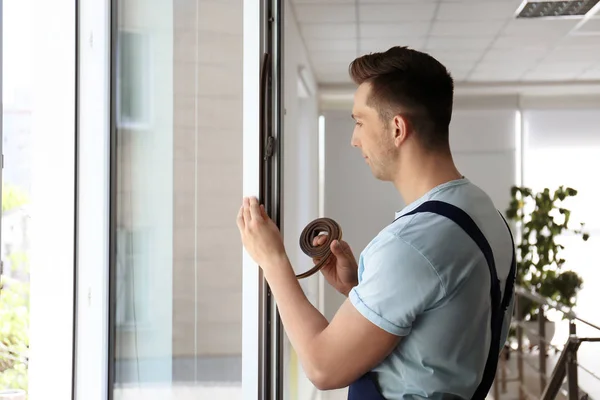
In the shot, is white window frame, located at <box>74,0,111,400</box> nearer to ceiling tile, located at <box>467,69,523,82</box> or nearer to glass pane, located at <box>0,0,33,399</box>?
glass pane, located at <box>0,0,33,399</box>

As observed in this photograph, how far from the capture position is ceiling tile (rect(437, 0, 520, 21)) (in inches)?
163

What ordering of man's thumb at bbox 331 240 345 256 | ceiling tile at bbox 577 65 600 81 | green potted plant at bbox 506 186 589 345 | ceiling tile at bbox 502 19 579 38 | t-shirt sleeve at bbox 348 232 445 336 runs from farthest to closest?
ceiling tile at bbox 577 65 600 81, green potted plant at bbox 506 186 589 345, ceiling tile at bbox 502 19 579 38, man's thumb at bbox 331 240 345 256, t-shirt sleeve at bbox 348 232 445 336

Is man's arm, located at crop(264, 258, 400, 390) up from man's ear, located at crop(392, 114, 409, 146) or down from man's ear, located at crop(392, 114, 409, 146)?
down

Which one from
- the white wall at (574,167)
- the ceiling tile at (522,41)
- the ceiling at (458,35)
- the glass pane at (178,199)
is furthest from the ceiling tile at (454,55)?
the glass pane at (178,199)

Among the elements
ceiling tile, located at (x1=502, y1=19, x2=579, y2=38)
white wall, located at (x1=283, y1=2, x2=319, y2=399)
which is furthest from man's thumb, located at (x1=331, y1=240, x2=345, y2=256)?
ceiling tile, located at (x1=502, y1=19, x2=579, y2=38)

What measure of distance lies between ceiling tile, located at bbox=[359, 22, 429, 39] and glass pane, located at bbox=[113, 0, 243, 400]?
9.22ft

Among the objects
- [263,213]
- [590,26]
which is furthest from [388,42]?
[263,213]

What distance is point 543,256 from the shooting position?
600 centimetres

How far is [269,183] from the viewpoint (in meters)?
1.63

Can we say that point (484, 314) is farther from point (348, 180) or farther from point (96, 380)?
point (348, 180)

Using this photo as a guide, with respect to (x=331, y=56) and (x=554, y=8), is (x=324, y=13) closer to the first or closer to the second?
(x=331, y=56)

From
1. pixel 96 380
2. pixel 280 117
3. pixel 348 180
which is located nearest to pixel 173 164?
pixel 280 117

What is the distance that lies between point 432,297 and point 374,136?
11.2 inches

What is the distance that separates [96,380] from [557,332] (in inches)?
211
